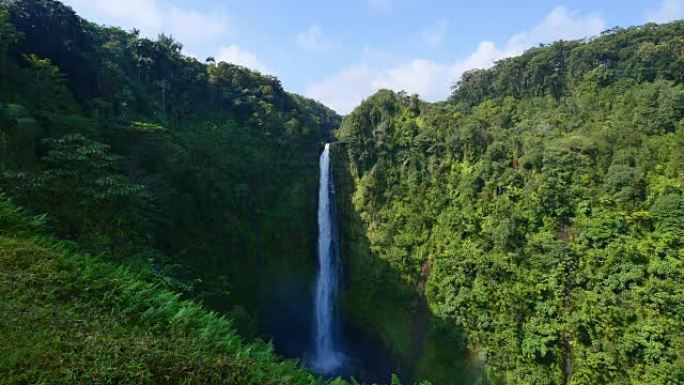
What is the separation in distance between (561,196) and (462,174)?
5818mm

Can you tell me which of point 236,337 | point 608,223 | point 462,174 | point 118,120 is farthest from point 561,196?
point 118,120

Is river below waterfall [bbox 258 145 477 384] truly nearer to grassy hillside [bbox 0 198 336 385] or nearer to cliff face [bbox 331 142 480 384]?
cliff face [bbox 331 142 480 384]

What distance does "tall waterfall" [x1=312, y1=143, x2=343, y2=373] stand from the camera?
2517cm

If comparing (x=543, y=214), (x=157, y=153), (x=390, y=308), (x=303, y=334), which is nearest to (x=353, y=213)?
(x=390, y=308)

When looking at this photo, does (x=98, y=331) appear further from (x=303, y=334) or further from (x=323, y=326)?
(x=323, y=326)

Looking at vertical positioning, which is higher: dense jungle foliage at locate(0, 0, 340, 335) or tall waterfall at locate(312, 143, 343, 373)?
dense jungle foliage at locate(0, 0, 340, 335)

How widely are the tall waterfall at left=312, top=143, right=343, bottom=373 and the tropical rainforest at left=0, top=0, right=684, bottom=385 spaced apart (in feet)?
2.47

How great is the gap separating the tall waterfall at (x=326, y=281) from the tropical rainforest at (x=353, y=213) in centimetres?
75

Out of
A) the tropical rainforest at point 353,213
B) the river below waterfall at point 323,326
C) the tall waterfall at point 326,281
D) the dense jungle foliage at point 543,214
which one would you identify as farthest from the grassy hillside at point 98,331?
the tall waterfall at point 326,281

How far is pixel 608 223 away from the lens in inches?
755

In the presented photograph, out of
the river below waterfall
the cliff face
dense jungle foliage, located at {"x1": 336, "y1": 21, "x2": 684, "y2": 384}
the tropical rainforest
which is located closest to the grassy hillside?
the tropical rainforest

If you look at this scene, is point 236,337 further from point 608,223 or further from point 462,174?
point 462,174

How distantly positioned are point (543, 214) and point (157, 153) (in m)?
19.1

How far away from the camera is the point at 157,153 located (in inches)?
727
